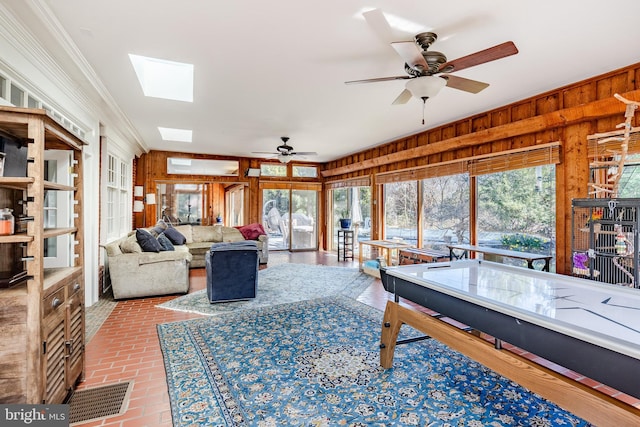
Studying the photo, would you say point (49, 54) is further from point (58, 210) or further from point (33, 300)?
point (33, 300)

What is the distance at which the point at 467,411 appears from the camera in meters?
2.14

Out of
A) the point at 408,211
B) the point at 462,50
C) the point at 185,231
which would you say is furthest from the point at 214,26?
the point at 185,231

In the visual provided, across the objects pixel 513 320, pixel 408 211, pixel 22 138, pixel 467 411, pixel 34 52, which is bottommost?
pixel 467 411

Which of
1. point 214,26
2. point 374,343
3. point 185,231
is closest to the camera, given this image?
point 214,26

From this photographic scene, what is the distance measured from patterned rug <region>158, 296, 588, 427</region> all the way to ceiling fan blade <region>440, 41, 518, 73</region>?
2.42 m

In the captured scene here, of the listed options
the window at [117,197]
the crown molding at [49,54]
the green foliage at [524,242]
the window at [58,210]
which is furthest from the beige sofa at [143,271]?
the green foliage at [524,242]

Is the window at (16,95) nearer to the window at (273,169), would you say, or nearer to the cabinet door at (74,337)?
the cabinet door at (74,337)

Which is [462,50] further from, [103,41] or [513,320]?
[103,41]

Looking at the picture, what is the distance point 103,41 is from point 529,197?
523cm

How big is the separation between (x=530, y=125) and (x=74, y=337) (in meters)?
5.18

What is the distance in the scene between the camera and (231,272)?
4520 millimetres

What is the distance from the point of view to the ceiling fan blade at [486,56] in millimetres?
2256

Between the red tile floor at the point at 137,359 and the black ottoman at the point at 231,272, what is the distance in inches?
20.9

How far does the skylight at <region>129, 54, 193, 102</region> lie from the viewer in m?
3.76
